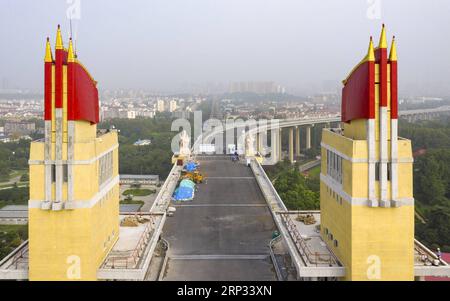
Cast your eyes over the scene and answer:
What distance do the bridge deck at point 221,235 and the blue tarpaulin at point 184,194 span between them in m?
0.33

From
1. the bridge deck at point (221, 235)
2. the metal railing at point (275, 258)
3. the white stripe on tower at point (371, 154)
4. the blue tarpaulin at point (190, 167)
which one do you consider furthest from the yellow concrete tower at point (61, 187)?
the blue tarpaulin at point (190, 167)

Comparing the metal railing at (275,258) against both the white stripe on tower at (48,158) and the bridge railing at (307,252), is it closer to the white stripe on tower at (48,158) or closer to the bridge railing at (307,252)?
the bridge railing at (307,252)

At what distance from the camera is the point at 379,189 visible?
10938mm

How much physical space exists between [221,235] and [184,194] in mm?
5555

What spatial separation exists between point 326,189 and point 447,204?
2071cm

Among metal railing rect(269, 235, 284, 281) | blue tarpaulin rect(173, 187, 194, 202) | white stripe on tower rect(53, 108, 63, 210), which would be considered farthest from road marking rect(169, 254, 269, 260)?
blue tarpaulin rect(173, 187, 194, 202)

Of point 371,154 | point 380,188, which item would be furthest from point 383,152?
point 380,188

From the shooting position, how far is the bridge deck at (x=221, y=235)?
13461 millimetres

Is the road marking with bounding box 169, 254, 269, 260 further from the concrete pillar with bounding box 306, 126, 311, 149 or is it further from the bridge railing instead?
the concrete pillar with bounding box 306, 126, 311, 149

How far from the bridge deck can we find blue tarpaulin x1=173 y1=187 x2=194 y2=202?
333 millimetres
